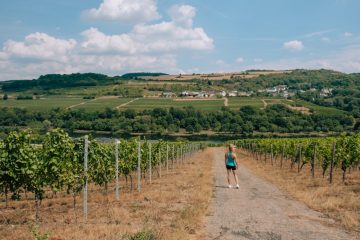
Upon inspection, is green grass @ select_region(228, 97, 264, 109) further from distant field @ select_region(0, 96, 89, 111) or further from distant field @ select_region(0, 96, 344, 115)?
distant field @ select_region(0, 96, 89, 111)

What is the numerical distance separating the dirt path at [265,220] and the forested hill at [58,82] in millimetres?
152577

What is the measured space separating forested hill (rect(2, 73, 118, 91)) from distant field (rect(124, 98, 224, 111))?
46.9 metres

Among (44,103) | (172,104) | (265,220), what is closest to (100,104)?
(44,103)

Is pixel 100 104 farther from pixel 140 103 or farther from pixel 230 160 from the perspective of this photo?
pixel 230 160

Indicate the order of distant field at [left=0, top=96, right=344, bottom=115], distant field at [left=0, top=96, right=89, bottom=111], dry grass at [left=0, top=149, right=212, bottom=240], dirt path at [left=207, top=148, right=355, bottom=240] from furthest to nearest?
distant field at [left=0, top=96, right=344, bottom=115]
distant field at [left=0, top=96, right=89, bottom=111]
dirt path at [left=207, top=148, right=355, bottom=240]
dry grass at [left=0, top=149, right=212, bottom=240]

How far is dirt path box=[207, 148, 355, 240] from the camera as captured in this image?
26.9ft

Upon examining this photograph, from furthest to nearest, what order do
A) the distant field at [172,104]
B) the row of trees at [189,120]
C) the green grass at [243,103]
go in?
the green grass at [243,103]
the distant field at [172,104]
the row of trees at [189,120]

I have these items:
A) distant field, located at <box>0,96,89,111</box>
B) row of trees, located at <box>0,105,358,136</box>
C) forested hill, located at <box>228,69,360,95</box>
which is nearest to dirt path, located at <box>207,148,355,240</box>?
row of trees, located at <box>0,105,358,136</box>

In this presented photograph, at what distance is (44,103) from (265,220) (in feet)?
372

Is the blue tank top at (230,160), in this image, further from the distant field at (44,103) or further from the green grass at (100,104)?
the green grass at (100,104)

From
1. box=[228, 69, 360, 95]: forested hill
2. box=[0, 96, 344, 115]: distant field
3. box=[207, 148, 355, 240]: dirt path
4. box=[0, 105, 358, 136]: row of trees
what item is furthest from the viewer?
box=[228, 69, 360, 95]: forested hill

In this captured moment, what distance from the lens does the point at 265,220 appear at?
9.71 meters

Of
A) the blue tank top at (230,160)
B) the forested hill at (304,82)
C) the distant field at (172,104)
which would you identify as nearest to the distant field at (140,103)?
the distant field at (172,104)

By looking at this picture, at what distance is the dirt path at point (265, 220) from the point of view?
820 cm
